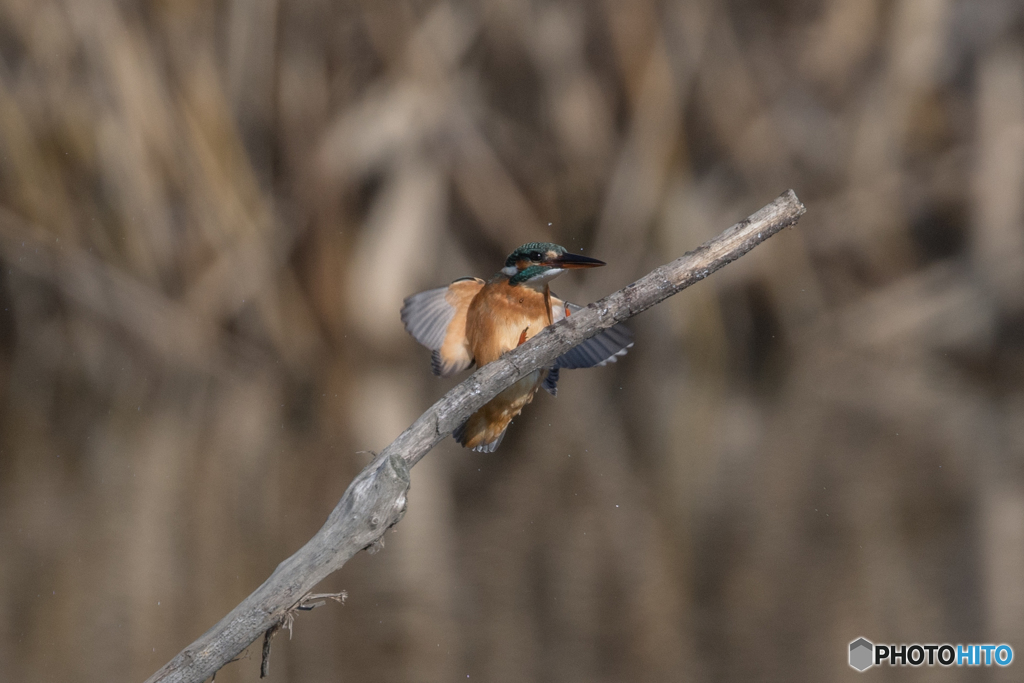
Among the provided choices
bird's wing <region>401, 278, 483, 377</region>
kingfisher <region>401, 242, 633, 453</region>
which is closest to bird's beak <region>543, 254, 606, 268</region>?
kingfisher <region>401, 242, 633, 453</region>

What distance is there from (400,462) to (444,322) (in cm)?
40

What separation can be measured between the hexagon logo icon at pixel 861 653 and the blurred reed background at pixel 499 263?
1.83 ft

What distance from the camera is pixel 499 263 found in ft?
22.4

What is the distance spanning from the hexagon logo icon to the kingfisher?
163 centimetres

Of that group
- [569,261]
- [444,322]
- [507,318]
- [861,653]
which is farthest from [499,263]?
[569,261]

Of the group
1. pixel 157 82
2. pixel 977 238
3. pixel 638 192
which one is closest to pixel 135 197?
pixel 157 82

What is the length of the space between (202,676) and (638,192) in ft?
18.6

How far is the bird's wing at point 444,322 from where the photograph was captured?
1.59 meters

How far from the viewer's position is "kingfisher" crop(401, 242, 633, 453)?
1.39 metres

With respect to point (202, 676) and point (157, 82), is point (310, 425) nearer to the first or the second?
point (157, 82)

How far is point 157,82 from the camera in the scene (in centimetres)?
614

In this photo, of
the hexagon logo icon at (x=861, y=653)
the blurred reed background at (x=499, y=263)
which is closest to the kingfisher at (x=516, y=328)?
the hexagon logo icon at (x=861, y=653)

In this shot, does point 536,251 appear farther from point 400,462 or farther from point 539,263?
point 400,462

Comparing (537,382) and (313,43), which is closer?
(537,382)
